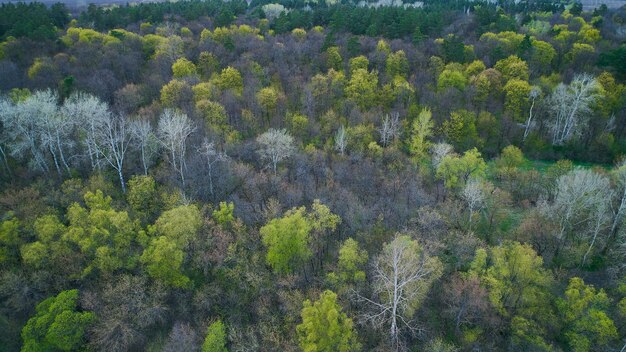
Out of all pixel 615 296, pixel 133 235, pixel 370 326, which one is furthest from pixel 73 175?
pixel 615 296

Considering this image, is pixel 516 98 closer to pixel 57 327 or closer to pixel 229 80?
pixel 229 80

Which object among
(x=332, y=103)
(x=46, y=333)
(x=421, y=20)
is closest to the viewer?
(x=46, y=333)

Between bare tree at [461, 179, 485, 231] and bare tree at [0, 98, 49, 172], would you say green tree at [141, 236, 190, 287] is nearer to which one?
bare tree at [0, 98, 49, 172]

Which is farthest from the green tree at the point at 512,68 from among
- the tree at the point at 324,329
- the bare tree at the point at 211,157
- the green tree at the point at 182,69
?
the tree at the point at 324,329

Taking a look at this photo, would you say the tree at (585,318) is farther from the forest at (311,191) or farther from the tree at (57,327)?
the tree at (57,327)

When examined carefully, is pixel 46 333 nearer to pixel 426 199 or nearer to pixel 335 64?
pixel 426 199

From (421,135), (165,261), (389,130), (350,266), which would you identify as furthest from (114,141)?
(421,135)
